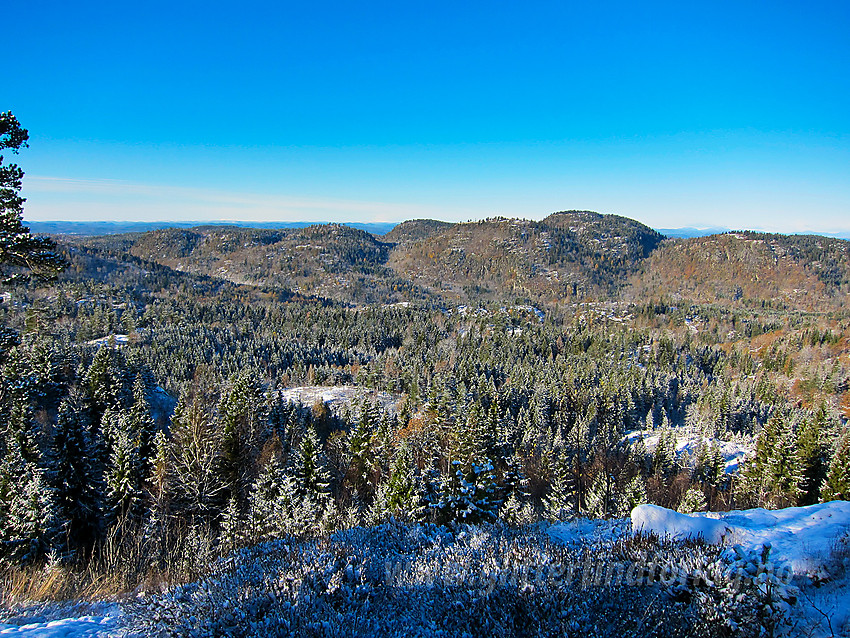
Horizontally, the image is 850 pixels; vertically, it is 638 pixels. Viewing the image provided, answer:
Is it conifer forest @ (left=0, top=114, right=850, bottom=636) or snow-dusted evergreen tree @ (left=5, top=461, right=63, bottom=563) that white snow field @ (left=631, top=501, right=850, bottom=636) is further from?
snow-dusted evergreen tree @ (left=5, top=461, right=63, bottom=563)

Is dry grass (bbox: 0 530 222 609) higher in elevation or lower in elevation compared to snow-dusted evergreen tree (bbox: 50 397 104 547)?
higher

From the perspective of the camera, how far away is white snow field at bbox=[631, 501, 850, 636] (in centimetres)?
486

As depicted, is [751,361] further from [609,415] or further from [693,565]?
[693,565]

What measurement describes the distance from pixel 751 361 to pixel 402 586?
17097 centimetres

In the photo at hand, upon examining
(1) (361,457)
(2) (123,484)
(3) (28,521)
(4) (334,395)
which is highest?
(3) (28,521)

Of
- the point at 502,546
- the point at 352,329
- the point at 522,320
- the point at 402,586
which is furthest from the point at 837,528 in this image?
the point at 522,320

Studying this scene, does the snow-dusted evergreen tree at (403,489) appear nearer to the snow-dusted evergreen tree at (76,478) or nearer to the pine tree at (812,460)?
the snow-dusted evergreen tree at (76,478)

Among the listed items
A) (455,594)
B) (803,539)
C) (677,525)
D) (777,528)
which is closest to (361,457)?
(677,525)

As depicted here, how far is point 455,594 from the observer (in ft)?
18.0

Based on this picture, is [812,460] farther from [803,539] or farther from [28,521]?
[28,521]

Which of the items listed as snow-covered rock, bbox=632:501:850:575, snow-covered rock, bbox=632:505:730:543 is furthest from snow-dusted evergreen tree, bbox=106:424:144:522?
snow-covered rock, bbox=632:501:850:575

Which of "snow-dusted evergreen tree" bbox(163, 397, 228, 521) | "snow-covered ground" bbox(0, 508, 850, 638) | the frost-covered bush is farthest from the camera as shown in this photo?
"snow-dusted evergreen tree" bbox(163, 397, 228, 521)

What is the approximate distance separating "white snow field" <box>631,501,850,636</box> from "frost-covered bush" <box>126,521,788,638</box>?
0.76m

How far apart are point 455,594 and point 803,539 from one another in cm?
679
